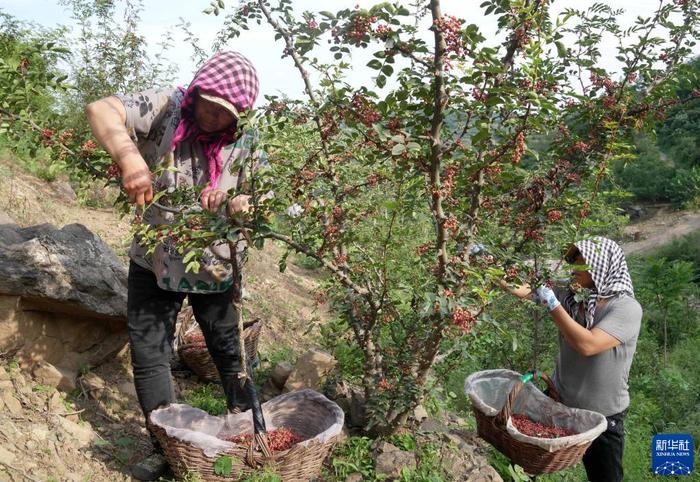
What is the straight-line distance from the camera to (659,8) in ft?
8.91

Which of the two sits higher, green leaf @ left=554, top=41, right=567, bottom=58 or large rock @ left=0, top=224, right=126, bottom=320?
green leaf @ left=554, top=41, right=567, bottom=58

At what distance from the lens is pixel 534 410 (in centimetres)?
303

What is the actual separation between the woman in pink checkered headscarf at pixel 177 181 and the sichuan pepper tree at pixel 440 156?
0.17 metres

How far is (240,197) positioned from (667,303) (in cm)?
591

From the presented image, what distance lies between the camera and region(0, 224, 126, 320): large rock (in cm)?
301

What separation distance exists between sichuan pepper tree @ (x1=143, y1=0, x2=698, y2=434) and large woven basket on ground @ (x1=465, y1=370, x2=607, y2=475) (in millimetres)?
380

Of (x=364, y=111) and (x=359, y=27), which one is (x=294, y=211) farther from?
(x=359, y=27)

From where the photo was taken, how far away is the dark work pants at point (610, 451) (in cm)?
286

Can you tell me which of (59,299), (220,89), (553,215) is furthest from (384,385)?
(59,299)

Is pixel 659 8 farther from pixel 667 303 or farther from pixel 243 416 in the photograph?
pixel 667 303

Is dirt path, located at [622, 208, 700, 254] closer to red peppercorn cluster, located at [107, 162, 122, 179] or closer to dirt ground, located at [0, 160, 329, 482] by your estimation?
dirt ground, located at [0, 160, 329, 482]

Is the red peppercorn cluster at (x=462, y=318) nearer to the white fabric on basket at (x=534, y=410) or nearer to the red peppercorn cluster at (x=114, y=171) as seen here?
the white fabric on basket at (x=534, y=410)

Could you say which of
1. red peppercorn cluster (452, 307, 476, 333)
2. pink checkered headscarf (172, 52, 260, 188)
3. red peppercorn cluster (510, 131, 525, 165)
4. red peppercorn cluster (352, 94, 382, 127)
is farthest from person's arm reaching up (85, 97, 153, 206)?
red peppercorn cluster (510, 131, 525, 165)

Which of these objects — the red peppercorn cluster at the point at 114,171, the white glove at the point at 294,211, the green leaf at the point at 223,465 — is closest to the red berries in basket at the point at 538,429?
the green leaf at the point at 223,465
